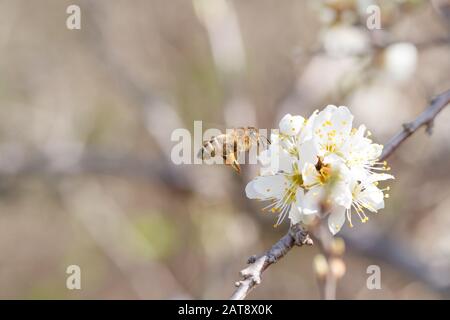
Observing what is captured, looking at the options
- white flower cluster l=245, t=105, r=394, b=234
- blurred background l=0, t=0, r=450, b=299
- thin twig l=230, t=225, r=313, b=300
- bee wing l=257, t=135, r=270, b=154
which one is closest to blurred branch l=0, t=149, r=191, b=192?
blurred background l=0, t=0, r=450, b=299

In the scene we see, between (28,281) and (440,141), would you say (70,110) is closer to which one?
(28,281)

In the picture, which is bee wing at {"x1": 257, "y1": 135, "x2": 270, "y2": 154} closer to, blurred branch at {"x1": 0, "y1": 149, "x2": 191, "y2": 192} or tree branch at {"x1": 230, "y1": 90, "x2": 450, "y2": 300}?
tree branch at {"x1": 230, "y1": 90, "x2": 450, "y2": 300}

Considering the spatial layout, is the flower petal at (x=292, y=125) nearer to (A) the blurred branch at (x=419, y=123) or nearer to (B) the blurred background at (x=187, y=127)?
(A) the blurred branch at (x=419, y=123)

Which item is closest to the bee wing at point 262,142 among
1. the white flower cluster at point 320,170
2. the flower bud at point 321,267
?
the white flower cluster at point 320,170

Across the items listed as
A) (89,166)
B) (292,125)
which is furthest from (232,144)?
(89,166)
